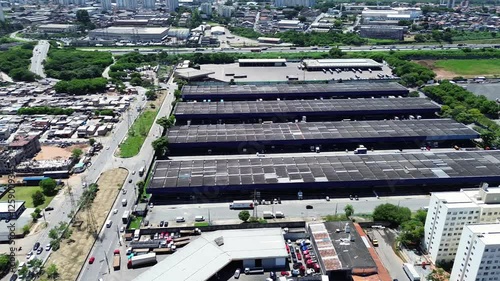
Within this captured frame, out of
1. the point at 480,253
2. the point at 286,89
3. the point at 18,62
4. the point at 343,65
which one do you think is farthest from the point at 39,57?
the point at 480,253

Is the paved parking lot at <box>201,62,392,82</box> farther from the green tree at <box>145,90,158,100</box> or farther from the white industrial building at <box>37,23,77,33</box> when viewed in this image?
the white industrial building at <box>37,23,77,33</box>

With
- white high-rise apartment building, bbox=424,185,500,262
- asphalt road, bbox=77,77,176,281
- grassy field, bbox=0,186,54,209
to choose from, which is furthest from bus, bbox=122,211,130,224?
white high-rise apartment building, bbox=424,185,500,262

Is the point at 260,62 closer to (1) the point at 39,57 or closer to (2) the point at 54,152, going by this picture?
(2) the point at 54,152

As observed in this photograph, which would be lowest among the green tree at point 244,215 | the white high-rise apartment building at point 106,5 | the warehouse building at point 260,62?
the green tree at point 244,215

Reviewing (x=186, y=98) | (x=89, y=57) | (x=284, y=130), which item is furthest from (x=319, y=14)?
(x=284, y=130)

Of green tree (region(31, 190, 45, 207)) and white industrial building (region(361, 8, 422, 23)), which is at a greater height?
white industrial building (region(361, 8, 422, 23))

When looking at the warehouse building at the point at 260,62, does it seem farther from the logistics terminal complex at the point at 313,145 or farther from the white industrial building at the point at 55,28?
the white industrial building at the point at 55,28

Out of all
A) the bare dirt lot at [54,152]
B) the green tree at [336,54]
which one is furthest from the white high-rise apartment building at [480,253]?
the green tree at [336,54]
